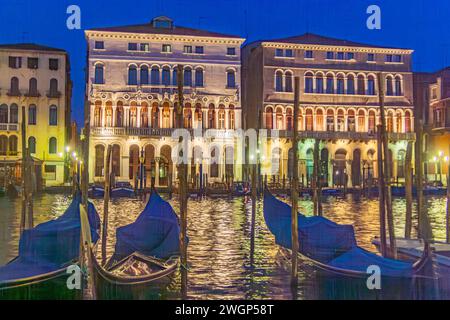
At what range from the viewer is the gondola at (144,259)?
6609 mm

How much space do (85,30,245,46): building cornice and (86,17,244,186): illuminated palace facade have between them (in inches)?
2.0

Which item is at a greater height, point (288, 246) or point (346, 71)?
point (346, 71)

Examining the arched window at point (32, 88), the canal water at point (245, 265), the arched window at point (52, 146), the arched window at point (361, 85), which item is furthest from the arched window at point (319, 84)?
the canal water at point (245, 265)

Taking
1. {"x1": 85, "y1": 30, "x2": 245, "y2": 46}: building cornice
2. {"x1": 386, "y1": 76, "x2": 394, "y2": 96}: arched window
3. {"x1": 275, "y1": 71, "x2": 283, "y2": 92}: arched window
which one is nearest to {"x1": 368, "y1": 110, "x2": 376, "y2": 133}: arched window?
{"x1": 386, "y1": 76, "x2": 394, "y2": 96}: arched window

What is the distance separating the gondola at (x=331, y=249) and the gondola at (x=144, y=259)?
169cm

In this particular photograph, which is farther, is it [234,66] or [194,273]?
[234,66]

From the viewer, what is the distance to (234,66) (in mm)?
32125

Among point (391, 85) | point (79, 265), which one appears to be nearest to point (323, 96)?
point (391, 85)

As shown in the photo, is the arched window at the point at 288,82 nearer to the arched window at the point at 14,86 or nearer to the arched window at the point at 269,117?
the arched window at the point at 269,117

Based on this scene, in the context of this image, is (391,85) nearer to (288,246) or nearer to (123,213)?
(123,213)

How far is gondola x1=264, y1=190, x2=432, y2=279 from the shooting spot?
271 inches

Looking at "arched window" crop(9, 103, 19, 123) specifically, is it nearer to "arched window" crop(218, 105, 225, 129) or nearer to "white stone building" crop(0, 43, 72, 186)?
"white stone building" crop(0, 43, 72, 186)

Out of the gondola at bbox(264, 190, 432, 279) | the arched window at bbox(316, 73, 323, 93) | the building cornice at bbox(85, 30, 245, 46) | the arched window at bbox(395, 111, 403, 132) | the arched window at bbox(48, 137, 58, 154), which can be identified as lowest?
the gondola at bbox(264, 190, 432, 279)

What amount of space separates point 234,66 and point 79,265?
25591 mm
